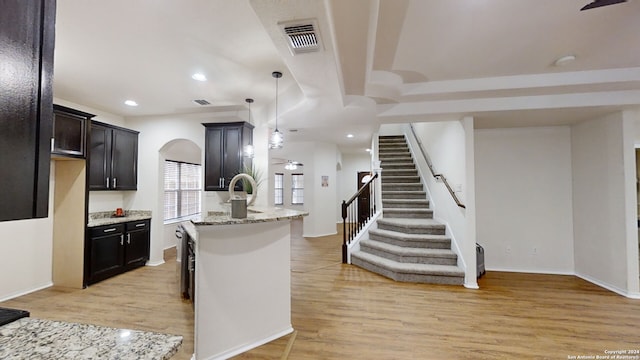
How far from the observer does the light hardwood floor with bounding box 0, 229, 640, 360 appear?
2.35 m

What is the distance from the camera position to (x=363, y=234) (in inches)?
207

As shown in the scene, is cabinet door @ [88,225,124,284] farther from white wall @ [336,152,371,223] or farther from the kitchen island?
white wall @ [336,152,371,223]

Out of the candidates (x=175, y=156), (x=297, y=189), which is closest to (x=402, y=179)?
(x=175, y=156)

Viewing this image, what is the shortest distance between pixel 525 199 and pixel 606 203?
94 centimetres

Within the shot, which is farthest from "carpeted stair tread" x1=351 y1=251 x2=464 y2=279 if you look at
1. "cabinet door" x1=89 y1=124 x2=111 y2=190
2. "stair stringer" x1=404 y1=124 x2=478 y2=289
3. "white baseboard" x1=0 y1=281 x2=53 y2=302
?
"white baseboard" x1=0 y1=281 x2=53 y2=302

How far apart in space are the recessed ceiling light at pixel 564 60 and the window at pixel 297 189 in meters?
9.69

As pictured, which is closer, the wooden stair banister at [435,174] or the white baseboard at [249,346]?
the white baseboard at [249,346]

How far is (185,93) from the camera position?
391cm

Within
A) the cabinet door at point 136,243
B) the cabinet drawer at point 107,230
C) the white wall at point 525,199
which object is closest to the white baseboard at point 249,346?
the cabinet drawer at point 107,230

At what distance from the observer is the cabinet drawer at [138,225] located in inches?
178

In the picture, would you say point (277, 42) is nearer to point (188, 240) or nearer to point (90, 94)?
point (188, 240)

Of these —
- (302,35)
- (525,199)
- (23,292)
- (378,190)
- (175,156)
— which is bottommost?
(23,292)

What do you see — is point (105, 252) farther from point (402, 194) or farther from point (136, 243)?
point (402, 194)

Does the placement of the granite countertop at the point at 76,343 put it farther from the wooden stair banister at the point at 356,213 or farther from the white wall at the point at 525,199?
the white wall at the point at 525,199
